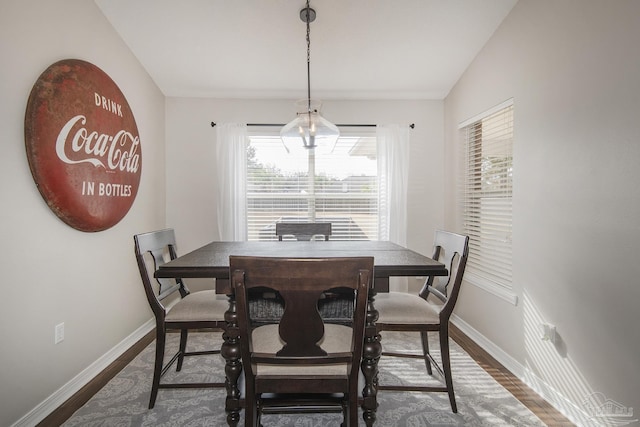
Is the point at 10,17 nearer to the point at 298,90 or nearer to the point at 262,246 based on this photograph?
the point at 262,246

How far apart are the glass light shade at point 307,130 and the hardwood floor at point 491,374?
6.33ft

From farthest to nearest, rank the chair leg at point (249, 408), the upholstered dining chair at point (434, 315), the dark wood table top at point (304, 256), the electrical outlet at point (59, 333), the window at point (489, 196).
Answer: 1. the window at point (489, 196)
2. the electrical outlet at point (59, 333)
3. the upholstered dining chair at point (434, 315)
4. the dark wood table top at point (304, 256)
5. the chair leg at point (249, 408)

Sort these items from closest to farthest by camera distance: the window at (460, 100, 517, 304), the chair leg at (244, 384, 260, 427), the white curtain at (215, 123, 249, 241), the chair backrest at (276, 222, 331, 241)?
the chair leg at (244, 384, 260, 427) < the window at (460, 100, 517, 304) < the chair backrest at (276, 222, 331, 241) < the white curtain at (215, 123, 249, 241)

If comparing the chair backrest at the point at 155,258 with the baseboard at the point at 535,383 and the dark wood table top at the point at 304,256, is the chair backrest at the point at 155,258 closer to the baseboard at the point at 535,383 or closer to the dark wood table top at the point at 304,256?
the dark wood table top at the point at 304,256

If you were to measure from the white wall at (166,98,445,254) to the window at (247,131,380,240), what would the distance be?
11.2 inches

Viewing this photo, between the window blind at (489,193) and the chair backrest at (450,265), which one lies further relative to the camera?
the window blind at (489,193)

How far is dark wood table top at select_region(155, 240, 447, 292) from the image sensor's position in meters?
1.70

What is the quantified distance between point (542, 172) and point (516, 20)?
1110 mm

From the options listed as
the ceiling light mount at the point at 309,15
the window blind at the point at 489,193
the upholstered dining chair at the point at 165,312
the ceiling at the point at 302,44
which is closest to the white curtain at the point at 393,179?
the ceiling at the point at 302,44

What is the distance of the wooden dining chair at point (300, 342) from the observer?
1.21 metres

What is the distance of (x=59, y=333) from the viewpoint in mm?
2082

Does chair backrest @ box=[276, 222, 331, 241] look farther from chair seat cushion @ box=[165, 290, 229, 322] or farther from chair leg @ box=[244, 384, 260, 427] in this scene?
chair leg @ box=[244, 384, 260, 427]

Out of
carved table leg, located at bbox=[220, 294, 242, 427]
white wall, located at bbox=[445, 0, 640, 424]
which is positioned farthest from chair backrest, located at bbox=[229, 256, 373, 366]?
white wall, located at bbox=[445, 0, 640, 424]

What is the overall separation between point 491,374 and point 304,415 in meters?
1.31
